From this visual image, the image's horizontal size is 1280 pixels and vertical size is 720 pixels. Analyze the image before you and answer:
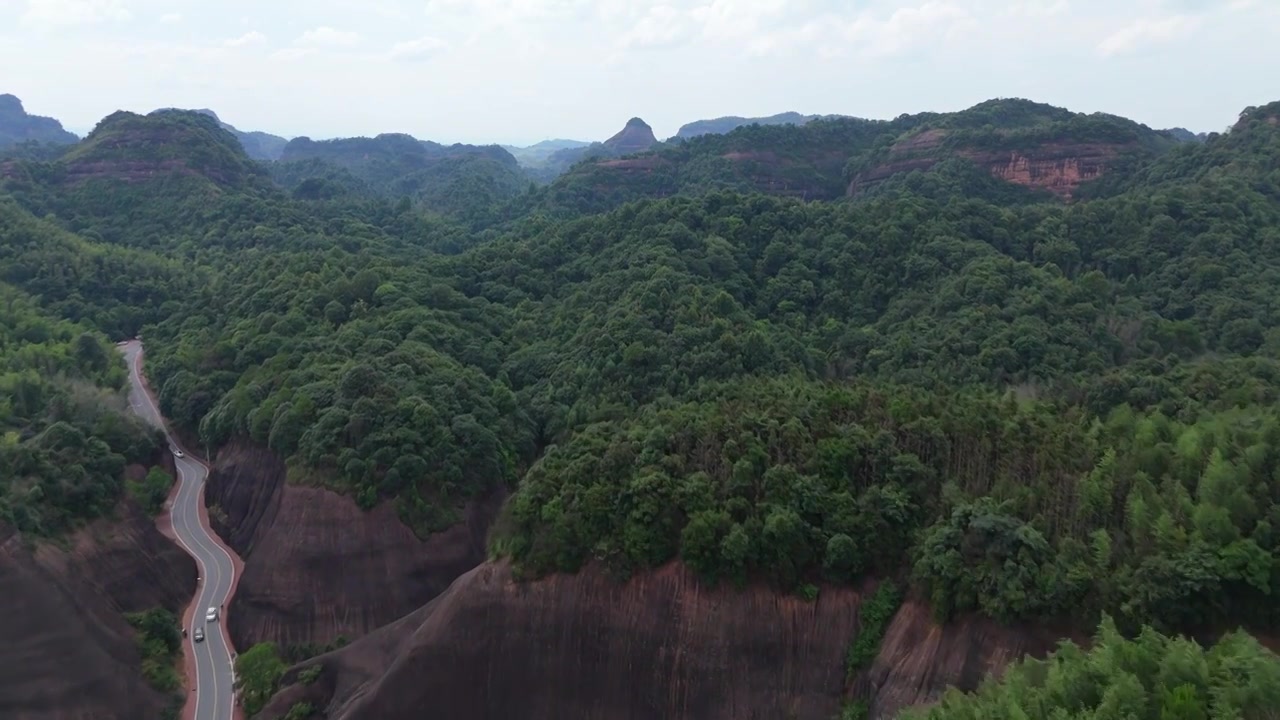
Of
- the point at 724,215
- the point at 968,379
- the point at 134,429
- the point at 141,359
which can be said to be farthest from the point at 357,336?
the point at 968,379

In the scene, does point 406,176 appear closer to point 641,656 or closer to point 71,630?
point 71,630

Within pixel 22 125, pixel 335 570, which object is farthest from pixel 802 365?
pixel 22 125

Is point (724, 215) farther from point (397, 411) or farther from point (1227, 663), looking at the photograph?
point (1227, 663)

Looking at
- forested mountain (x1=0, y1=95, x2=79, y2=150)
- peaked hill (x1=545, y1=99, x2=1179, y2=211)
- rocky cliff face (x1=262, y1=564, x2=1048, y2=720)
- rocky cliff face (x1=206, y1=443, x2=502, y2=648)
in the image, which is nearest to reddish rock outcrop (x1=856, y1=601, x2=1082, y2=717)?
rocky cliff face (x1=262, y1=564, x2=1048, y2=720)

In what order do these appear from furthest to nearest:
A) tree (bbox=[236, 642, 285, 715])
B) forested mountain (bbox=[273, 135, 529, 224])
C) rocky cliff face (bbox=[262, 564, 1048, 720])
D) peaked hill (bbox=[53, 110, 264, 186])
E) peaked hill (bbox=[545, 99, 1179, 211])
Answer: forested mountain (bbox=[273, 135, 529, 224]) → peaked hill (bbox=[53, 110, 264, 186]) → peaked hill (bbox=[545, 99, 1179, 211]) → tree (bbox=[236, 642, 285, 715]) → rocky cliff face (bbox=[262, 564, 1048, 720])

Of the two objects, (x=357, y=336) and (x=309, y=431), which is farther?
(x=357, y=336)

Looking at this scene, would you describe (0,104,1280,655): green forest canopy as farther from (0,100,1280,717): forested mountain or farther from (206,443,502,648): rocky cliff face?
(206,443,502,648): rocky cliff face

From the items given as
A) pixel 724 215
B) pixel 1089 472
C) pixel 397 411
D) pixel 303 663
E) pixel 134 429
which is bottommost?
pixel 303 663
